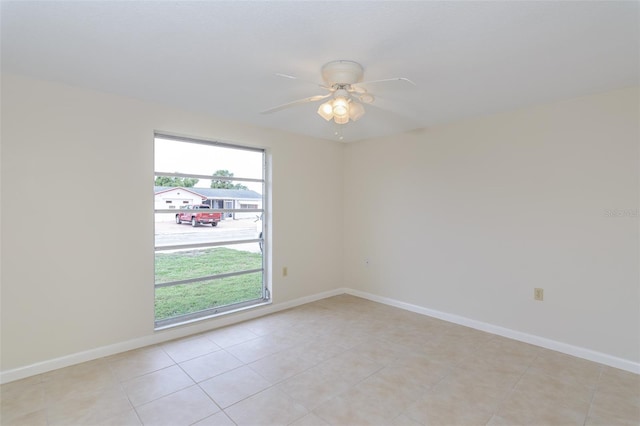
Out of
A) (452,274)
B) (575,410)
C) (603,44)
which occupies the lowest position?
(575,410)

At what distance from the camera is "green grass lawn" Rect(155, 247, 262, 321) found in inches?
133

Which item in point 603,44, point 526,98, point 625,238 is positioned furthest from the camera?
point 526,98

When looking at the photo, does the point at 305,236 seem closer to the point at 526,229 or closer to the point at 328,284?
the point at 328,284

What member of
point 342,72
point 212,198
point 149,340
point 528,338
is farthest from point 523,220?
point 149,340

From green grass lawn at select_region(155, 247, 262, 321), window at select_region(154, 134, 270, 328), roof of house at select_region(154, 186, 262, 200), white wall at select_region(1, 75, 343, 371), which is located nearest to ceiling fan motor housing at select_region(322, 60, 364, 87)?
white wall at select_region(1, 75, 343, 371)

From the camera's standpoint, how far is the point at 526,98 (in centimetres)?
288

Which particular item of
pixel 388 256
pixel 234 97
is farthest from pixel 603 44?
pixel 388 256

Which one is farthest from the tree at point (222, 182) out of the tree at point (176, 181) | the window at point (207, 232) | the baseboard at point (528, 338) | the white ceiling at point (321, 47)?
the baseboard at point (528, 338)

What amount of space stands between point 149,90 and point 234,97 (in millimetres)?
721

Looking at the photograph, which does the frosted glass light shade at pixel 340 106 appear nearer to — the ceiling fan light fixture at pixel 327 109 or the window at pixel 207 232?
the ceiling fan light fixture at pixel 327 109

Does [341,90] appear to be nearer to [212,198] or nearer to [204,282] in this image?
[212,198]

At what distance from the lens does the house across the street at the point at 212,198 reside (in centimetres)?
333

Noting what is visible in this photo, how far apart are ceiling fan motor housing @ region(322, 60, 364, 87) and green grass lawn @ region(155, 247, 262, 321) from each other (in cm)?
243

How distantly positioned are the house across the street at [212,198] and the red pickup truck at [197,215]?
56mm
